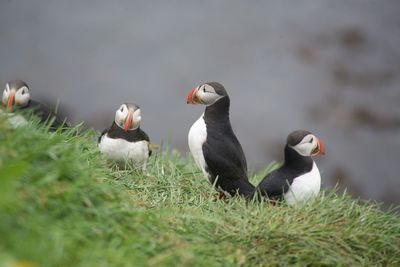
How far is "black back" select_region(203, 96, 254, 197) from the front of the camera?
4.75 metres

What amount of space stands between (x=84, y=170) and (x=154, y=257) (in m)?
0.59

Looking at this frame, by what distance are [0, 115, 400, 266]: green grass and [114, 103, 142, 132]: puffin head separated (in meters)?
0.34

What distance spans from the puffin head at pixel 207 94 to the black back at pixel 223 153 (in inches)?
1.2

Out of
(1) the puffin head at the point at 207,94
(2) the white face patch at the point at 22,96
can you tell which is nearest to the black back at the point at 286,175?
(1) the puffin head at the point at 207,94

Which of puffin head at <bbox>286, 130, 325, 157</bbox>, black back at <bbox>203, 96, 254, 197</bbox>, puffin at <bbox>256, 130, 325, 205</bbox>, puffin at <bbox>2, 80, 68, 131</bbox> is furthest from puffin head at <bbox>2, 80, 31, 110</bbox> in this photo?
puffin head at <bbox>286, 130, 325, 157</bbox>

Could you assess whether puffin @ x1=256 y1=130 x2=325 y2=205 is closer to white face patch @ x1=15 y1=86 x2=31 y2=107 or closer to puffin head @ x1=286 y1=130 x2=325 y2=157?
puffin head @ x1=286 y1=130 x2=325 y2=157

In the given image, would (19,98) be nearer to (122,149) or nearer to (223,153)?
(122,149)

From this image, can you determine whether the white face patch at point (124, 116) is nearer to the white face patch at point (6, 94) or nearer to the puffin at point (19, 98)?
the puffin at point (19, 98)

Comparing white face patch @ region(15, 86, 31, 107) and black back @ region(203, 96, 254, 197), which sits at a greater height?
white face patch @ region(15, 86, 31, 107)

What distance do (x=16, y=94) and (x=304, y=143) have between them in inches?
75.9

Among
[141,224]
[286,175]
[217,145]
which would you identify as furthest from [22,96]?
[286,175]

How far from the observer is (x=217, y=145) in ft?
15.6

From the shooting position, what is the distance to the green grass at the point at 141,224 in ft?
9.51

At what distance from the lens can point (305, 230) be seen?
3.86 meters
